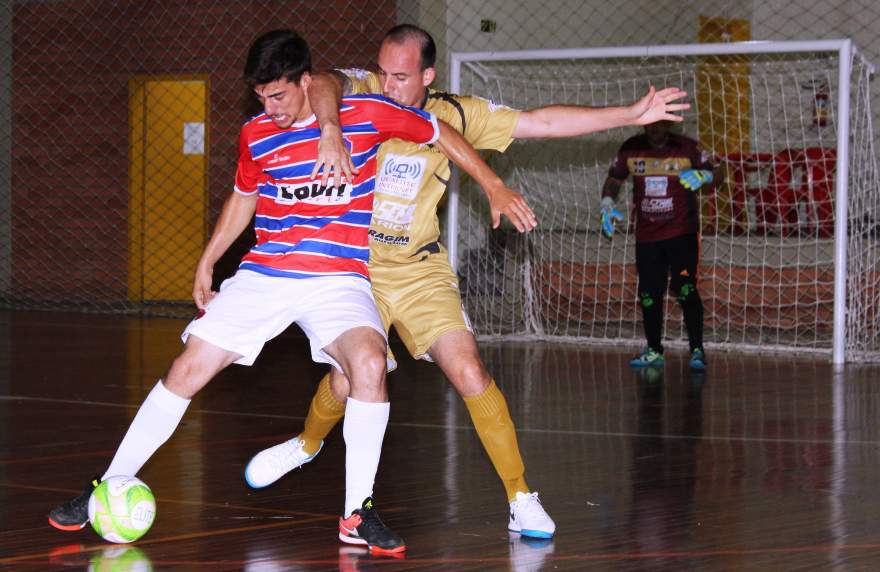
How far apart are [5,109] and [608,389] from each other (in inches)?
376

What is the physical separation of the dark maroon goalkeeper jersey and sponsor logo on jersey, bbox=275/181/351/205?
5065 millimetres

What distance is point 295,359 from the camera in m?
8.64

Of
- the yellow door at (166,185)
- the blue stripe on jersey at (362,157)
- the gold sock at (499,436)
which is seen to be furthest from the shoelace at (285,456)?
the yellow door at (166,185)

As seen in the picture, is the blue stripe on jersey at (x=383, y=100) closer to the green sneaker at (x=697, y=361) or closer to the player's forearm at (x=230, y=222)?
the player's forearm at (x=230, y=222)

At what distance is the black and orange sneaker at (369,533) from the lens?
3260mm

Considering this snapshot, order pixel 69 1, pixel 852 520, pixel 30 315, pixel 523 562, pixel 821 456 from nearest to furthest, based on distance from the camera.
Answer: pixel 523 562 < pixel 852 520 < pixel 821 456 < pixel 30 315 < pixel 69 1

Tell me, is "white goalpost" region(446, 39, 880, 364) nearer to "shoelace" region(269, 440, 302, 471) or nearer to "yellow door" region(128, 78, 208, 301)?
"yellow door" region(128, 78, 208, 301)

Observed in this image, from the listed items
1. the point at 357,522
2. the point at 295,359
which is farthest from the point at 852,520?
the point at 295,359

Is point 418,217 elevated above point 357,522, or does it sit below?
above

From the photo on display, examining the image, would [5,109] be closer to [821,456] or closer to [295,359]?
[295,359]

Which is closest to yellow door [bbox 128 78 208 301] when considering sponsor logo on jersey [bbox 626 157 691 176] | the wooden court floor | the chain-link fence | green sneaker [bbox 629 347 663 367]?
the chain-link fence

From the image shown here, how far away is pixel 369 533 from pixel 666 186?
5449 mm

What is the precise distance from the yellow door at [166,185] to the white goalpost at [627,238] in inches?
127

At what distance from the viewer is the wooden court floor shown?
3281 mm
